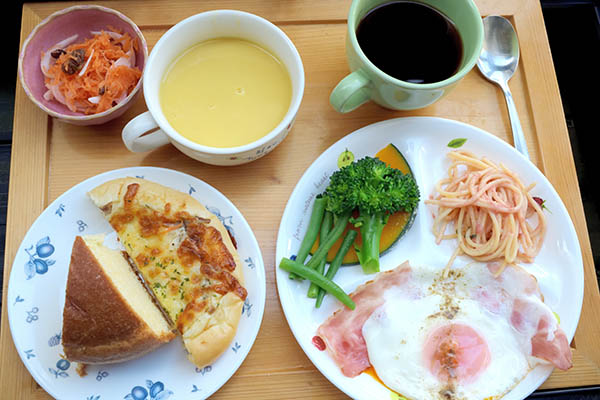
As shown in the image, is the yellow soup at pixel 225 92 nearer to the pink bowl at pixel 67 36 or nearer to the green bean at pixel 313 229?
the pink bowl at pixel 67 36

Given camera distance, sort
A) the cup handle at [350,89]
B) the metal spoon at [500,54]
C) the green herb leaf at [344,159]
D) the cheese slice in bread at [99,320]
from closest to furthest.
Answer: the cheese slice in bread at [99,320] < the cup handle at [350,89] < the green herb leaf at [344,159] < the metal spoon at [500,54]

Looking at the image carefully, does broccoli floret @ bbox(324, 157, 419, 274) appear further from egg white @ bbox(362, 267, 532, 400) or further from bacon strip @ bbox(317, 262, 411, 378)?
egg white @ bbox(362, 267, 532, 400)

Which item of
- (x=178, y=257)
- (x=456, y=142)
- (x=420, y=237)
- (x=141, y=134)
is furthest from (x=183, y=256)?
(x=456, y=142)

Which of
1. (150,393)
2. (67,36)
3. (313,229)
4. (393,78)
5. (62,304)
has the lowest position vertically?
(150,393)

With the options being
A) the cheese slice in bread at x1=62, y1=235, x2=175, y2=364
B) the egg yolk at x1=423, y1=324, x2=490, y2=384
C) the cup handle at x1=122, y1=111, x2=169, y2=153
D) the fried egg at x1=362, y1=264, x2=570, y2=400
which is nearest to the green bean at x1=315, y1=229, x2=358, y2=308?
the fried egg at x1=362, y1=264, x2=570, y2=400

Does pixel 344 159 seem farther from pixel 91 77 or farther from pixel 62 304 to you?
pixel 62 304

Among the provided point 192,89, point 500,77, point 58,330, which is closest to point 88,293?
point 58,330

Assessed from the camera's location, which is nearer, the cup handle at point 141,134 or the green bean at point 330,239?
the cup handle at point 141,134

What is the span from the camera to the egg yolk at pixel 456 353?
206 centimetres

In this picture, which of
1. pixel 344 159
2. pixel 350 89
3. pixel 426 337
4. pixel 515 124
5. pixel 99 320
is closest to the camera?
pixel 99 320

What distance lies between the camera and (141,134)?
1.95 metres

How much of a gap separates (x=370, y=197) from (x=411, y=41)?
726 mm

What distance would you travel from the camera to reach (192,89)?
205 cm

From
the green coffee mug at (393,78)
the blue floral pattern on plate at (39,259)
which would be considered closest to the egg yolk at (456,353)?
the green coffee mug at (393,78)
